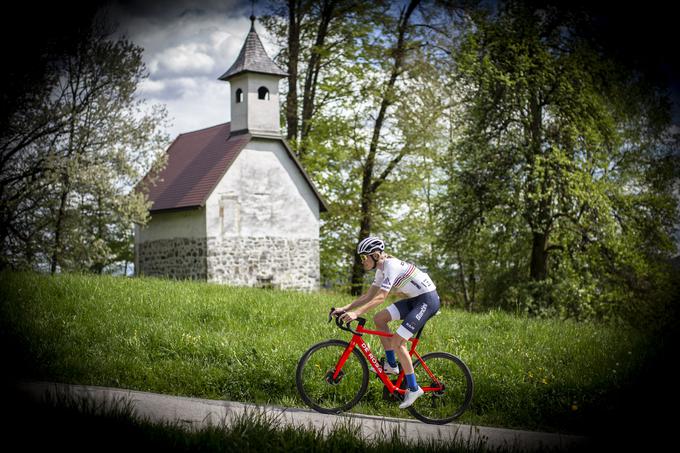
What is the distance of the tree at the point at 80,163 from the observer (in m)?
16.5

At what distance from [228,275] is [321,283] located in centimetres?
612

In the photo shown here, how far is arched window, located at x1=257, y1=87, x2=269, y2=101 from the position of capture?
83.5 ft

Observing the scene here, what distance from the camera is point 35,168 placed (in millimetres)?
17375

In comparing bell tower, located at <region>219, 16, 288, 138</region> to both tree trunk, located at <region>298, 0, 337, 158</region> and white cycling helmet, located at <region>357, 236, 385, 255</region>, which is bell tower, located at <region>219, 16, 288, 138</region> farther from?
white cycling helmet, located at <region>357, 236, 385, 255</region>

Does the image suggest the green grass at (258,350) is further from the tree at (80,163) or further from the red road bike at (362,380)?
the tree at (80,163)

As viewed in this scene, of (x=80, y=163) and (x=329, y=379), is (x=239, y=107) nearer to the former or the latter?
(x=80, y=163)

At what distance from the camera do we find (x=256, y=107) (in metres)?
25.2

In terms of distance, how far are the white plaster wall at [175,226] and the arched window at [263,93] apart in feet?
15.6

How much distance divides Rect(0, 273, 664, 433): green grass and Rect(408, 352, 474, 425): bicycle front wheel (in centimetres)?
22

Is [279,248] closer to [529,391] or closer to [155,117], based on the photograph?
[155,117]

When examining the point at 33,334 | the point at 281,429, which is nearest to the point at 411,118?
the point at 33,334

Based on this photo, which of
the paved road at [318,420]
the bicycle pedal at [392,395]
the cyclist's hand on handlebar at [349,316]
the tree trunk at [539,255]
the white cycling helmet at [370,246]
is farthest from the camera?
the tree trunk at [539,255]

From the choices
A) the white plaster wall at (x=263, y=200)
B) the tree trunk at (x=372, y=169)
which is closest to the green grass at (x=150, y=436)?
the white plaster wall at (x=263, y=200)

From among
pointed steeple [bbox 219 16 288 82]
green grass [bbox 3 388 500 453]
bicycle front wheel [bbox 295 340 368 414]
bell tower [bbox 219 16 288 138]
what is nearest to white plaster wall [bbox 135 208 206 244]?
bell tower [bbox 219 16 288 138]
